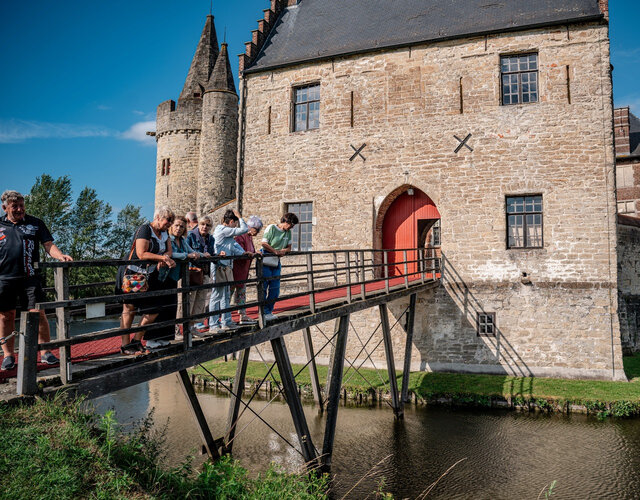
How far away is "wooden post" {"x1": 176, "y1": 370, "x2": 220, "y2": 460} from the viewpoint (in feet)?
25.7

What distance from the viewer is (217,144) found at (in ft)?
88.5

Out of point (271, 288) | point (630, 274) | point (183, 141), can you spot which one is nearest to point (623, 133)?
point (630, 274)

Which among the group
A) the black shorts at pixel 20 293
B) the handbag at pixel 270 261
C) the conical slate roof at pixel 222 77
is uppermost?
the conical slate roof at pixel 222 77

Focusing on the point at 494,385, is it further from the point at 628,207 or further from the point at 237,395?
the point at 628,207

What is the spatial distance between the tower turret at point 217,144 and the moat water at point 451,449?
54.0ft

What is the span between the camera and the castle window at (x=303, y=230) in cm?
1495

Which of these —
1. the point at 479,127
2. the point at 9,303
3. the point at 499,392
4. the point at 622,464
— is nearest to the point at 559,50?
the point at 479,127

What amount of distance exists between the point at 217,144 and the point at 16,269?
77.2 ft

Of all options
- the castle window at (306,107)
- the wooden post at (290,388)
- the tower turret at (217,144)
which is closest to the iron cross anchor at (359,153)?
the castle window at (306,107)

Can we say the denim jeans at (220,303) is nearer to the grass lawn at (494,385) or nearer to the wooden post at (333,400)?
the wooden post at (333,400)

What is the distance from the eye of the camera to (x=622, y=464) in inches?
319

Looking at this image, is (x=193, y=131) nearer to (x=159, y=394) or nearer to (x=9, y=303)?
(x=159, y=394)

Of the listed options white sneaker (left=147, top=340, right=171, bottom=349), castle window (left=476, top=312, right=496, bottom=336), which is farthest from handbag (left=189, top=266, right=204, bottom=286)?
castle window (left=476, top=312, right=496, bottom=336)

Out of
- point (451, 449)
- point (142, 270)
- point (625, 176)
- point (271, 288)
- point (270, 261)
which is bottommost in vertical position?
point (451, 449)
